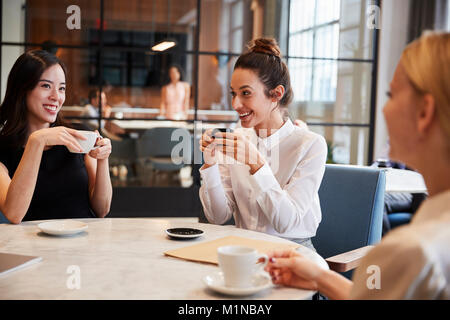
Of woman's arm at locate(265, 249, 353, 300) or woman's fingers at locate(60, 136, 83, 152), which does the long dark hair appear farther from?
woman's arm at locate(265, 249, 353, 300)

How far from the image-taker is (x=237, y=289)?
3.26 feet

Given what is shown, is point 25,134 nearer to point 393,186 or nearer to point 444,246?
point 444,246

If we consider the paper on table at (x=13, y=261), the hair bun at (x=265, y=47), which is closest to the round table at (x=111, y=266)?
the paper on table at (x=13, y=261)

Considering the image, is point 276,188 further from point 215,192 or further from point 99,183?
point 99,183

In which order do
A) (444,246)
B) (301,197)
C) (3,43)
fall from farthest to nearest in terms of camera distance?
1. (3,43)
2. (301,197)
3. (444,246)

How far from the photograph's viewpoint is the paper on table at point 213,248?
1261 mm

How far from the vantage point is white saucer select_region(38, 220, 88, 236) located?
145cm

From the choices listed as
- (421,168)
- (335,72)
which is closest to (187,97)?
(335,72)

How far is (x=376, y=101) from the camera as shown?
584 centimetres

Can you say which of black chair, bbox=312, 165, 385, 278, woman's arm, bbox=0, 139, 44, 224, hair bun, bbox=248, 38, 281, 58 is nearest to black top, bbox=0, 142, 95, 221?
woman's arm, bbox=0, 139, 44, 224

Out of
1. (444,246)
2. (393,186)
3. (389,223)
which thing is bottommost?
(389,223)

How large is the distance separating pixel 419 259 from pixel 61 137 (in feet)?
4.34

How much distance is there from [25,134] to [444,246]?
5.84ft
